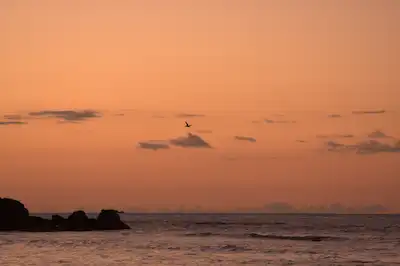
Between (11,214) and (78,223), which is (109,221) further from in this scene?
(11,214)

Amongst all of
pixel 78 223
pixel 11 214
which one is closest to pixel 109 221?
pixel 78 223

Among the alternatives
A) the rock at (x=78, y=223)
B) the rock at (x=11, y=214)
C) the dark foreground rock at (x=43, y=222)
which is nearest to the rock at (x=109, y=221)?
the dark foreground rock at (x=43, y=222)

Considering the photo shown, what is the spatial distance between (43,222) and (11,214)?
7494 millimetres

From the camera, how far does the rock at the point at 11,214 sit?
384ft

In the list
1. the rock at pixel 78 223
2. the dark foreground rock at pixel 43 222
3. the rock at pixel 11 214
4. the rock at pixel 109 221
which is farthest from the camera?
the rock at pixel 109 221

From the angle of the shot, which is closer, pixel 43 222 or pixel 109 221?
pixel 43 222

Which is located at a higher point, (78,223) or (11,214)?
(11,214)

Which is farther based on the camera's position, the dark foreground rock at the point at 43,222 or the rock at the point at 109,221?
the rock at the point at 109,221

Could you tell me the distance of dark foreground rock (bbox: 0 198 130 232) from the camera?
11775 centimetres

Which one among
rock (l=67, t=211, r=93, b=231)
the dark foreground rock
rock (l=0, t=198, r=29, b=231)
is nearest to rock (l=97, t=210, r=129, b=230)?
the dark foreground rock

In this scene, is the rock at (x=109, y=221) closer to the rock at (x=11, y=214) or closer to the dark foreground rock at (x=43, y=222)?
→ the dark foreground rock at (x=43, y=222)

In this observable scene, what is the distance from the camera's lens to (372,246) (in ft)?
276

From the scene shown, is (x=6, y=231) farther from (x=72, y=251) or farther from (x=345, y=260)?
(x=345, y=260)

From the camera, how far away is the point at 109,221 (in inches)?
5162
